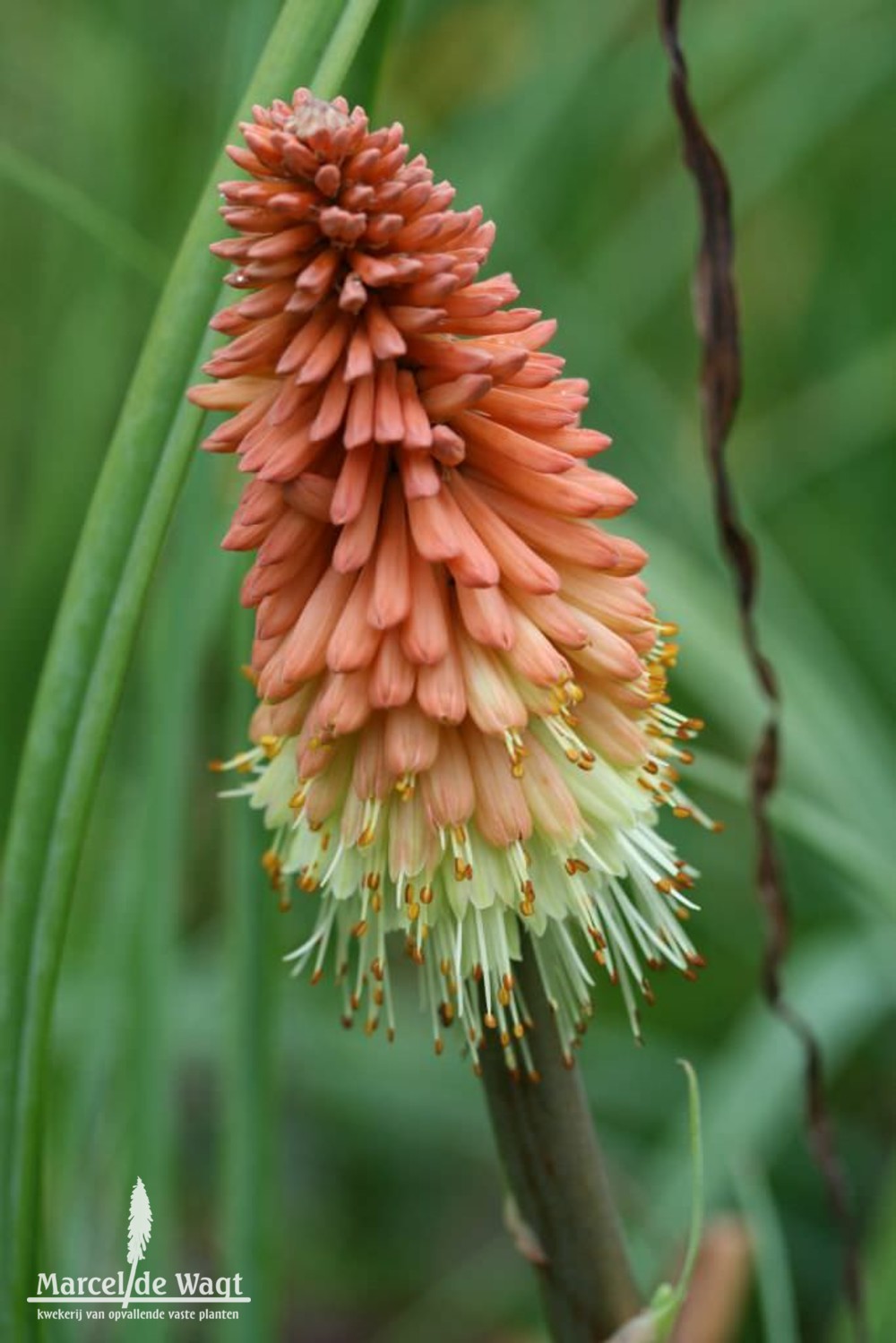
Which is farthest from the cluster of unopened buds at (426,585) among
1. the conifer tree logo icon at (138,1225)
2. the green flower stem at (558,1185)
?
the conifer tree logo icon at (138,1225)

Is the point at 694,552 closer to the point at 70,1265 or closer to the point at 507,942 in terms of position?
the point at 70,1265

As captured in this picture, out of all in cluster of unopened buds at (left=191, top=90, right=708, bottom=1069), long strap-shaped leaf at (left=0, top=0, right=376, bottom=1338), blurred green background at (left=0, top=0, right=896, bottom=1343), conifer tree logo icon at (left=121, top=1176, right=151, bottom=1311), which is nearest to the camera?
cluster of unopened buds at (left=191, top=90, right=708, bottom=1069)

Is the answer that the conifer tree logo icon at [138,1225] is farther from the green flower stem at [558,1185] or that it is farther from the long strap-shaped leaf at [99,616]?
the green flower stem at [558,1185]

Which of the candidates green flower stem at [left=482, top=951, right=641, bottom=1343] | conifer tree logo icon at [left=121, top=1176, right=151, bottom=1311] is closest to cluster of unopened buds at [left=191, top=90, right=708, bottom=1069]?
green flower stem at [left=482, top=951, right=641, bottom=1343]

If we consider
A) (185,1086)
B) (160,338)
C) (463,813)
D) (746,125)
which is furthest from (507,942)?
(746,125)

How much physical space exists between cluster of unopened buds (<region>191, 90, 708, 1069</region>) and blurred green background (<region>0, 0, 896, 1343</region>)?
67 cm

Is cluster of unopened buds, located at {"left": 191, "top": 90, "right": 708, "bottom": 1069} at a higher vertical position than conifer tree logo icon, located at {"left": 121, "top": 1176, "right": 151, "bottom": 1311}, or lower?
higher

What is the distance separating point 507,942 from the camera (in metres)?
1.30

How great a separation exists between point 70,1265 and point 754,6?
9.55 ft

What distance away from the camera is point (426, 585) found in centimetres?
128

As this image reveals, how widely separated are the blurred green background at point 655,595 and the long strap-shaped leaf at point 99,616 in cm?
55

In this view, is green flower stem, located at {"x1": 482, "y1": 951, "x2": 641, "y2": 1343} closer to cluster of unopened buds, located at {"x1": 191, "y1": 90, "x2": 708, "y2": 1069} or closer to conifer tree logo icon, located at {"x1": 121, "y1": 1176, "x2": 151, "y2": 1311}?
cluster of unopened buds, located at {"x1": 191, "y1": 90, "x2": 708, "y2": 1069}

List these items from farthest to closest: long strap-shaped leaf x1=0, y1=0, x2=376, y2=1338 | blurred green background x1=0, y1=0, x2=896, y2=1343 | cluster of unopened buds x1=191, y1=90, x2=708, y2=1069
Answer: blurred green background x1=0, y1=0, x2=896, y2=1343
long strap-shaped leaf x1=0, y1=0, x2=376, y2=1338
cluster of unopened buds x1=191, y1=90, x2=708, y2=1069

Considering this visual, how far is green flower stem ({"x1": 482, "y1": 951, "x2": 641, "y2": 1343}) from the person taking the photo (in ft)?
4.31
